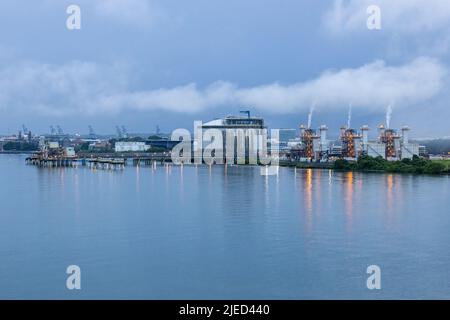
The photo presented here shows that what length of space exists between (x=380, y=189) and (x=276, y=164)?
10.2 m

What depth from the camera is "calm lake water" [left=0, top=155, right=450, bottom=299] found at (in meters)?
4.85

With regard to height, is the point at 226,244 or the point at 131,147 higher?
the point at 131,147

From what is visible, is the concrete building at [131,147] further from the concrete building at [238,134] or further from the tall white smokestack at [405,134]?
the tall white smokestack at [405,134]

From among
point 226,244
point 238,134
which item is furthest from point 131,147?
point 226,244

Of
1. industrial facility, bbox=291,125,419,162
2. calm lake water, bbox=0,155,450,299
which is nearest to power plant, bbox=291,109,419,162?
industrial facility, bbox=291,125,419,162

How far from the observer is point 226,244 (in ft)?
20.7

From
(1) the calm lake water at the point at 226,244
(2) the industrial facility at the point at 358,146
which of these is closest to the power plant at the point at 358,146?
(2) the industrial facility at the point at 358,146

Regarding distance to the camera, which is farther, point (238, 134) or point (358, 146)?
point (238, 134)

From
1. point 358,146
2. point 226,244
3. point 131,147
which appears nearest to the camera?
point 226,244

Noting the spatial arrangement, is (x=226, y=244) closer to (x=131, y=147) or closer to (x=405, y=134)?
(x=405, y=134)

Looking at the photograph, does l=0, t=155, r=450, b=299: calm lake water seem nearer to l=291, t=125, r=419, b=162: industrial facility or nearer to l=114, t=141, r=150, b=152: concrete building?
l=291, t=125, r=419, b=162: industrial facility

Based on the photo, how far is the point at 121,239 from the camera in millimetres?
6535

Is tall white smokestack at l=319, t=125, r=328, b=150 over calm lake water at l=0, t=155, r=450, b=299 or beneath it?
over
